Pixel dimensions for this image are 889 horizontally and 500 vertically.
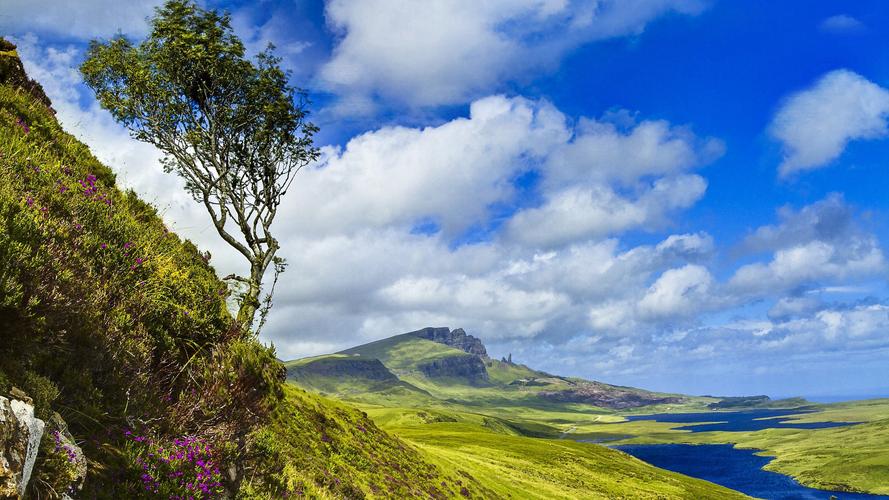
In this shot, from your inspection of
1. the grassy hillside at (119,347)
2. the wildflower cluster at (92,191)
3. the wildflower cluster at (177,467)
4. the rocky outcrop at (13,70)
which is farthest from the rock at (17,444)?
Answer: the rocky outcrop at (13,70)

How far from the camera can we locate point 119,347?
452 inches

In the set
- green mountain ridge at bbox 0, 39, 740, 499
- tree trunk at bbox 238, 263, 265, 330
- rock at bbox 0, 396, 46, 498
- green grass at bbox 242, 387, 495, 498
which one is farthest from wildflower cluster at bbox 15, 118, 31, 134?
rock at bbox 0, 396, 46, 498

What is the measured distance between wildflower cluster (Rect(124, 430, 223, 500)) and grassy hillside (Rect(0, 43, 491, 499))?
0.04 metres

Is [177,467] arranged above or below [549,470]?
above

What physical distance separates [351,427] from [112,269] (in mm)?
42131

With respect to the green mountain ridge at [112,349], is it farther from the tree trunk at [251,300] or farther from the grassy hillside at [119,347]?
the tree trunk at [251,300]

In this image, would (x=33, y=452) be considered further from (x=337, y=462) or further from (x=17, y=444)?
(x=337, y=462)

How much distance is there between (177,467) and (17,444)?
3959 mm

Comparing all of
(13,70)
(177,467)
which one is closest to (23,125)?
(13,70)

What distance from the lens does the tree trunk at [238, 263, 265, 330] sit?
73.0ft

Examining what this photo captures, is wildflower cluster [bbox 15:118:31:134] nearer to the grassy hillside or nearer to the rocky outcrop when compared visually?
the grassy hillside

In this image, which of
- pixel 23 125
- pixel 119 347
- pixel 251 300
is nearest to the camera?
pixel 119 347

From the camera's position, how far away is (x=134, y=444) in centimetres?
1041

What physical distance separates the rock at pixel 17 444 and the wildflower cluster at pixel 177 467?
282cm
